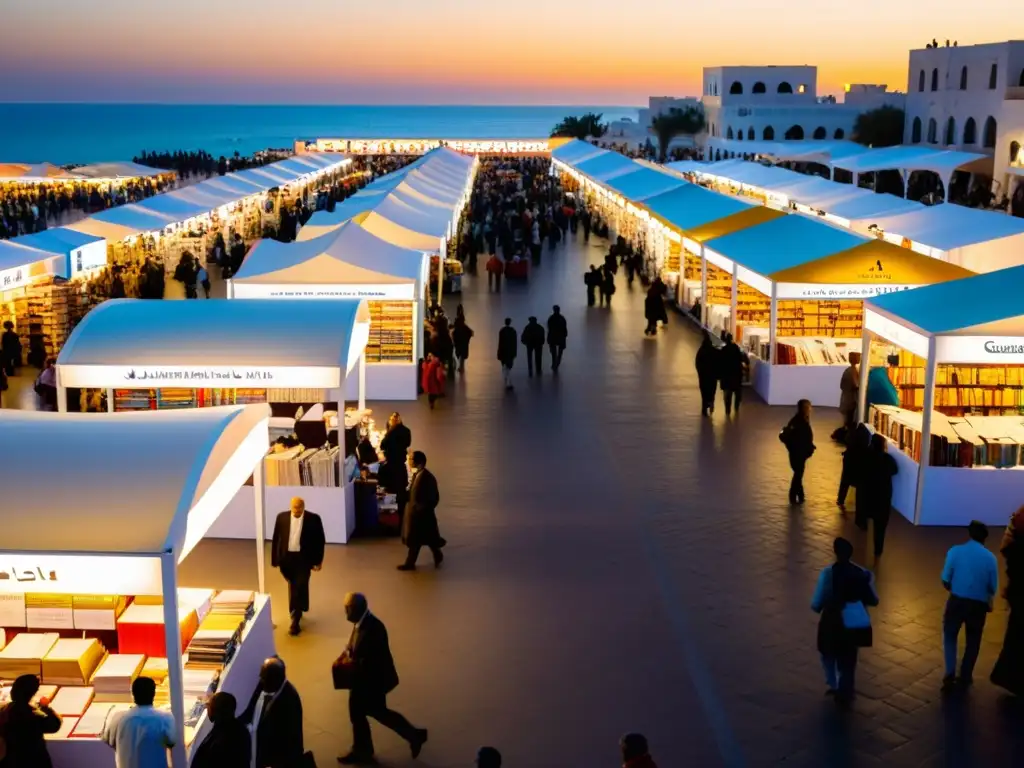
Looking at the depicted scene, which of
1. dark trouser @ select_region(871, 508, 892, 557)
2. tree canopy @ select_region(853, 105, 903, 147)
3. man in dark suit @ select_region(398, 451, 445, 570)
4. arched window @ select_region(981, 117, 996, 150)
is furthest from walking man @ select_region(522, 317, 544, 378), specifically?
tree canopy @ select_region(853, 105, 903, 147)

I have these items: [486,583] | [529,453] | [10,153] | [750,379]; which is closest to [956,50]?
[750,379]

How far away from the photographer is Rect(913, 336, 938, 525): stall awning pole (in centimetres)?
1038

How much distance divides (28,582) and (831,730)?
14.6ft

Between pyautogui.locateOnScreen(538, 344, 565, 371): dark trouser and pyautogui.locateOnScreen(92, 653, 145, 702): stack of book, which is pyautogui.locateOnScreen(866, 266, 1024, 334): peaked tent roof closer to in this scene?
pyautogui.locateOnScreen(538, 344, 565, 371): dark trouser

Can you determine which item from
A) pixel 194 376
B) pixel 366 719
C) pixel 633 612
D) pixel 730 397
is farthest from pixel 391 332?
pixel 366 719

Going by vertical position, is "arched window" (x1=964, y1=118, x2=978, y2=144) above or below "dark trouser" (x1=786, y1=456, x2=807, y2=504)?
above

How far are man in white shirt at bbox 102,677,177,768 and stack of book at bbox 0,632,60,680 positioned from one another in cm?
105

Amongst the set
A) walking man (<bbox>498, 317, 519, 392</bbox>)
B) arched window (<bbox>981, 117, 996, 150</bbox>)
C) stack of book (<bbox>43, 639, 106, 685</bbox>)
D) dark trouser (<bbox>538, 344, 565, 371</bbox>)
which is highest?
arched window (<bbox>981, 117, 996, 150</bbox>)

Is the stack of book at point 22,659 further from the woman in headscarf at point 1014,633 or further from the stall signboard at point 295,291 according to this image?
the stall signboard at point 295,291

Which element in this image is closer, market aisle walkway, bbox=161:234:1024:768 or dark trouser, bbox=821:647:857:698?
market aisle walkway, bbox=161:234:1024:768

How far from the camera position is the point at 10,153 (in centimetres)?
12169

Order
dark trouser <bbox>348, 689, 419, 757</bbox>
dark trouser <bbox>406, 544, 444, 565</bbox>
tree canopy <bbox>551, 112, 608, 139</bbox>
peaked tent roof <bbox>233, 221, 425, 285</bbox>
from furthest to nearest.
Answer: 1. tree canopy <bbox>551, 112, 608, 139</bbox>
2. peaked tent roof <bbox>233, 221, 425, 285</bbox>
3. dark trouser <bbox>406, 544, 444, 565</bbox>
4. dark trouser <bbox>348, 689, 419, 757</bbox>

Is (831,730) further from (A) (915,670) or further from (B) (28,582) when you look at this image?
(B) (28,582)

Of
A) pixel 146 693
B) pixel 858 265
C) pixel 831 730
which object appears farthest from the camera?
pixel 858 265
